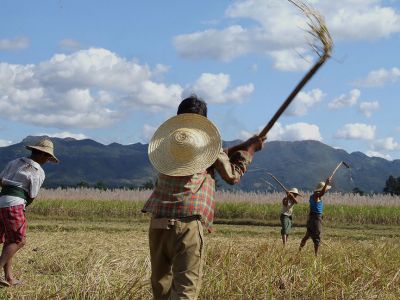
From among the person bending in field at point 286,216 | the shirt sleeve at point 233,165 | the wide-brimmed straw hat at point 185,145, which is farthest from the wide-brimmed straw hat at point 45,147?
the person bending in field at point 286,216

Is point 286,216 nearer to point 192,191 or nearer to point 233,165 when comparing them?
point 233,165

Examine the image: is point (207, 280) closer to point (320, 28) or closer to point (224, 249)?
point (224, 249)

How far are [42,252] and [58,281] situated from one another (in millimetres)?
3015

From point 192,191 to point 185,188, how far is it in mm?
55

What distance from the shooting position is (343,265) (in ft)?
23.3

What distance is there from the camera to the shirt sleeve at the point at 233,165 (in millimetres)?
4824

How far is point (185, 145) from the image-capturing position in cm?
492

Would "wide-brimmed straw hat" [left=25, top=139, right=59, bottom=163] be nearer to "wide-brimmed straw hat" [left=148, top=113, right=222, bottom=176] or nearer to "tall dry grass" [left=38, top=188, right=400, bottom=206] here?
"wide-brimmed straw hat" [left=148, top=113, right=222, bottom=176]

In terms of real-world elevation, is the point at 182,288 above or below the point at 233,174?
below

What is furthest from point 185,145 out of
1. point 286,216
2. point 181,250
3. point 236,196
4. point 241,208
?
point 236,196

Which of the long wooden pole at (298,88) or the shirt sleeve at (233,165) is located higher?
the long wooden pole at (298,88)

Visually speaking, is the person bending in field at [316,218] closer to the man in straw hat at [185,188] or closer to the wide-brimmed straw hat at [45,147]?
the wide-brimmed straw hat at [45,147]

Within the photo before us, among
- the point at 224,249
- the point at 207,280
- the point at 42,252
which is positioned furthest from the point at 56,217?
the point at 207,280

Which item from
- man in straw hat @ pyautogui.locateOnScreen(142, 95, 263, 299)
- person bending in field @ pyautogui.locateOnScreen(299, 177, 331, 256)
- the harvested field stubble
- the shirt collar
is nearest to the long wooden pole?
man in straw hat @ pyautogui.locateOnScreen(142, 95, 263, 299)
